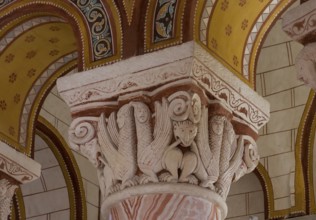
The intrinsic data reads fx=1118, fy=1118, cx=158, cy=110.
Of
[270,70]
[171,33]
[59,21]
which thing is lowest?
[171,33]

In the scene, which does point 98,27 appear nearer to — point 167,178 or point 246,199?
point 167,178

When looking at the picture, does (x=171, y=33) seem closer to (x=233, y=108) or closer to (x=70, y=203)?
(x=233, y=108)

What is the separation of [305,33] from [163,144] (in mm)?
1249

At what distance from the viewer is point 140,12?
298 inches

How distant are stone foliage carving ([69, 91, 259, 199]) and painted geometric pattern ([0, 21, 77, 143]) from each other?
155cm

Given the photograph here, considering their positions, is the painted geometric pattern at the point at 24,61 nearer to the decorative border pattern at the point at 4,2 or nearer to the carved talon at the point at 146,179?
the decorative border pattern at the point at 4,2

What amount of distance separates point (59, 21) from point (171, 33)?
1.45 meters

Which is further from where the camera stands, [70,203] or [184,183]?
[70,203]

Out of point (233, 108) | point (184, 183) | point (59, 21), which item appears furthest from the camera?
point (59, 21)

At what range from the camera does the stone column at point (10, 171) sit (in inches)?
341

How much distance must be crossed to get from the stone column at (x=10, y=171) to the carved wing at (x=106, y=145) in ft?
5.38

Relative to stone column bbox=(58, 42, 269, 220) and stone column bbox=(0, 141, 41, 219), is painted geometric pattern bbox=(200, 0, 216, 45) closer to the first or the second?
stone column bbox=(58, 42, 269, 220)

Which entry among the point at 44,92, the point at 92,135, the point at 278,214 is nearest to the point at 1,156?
the point at 44,92

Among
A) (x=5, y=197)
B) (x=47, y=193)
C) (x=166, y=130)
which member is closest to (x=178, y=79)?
(x=166, y=130)
